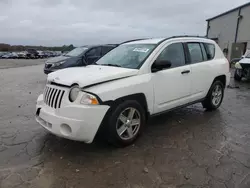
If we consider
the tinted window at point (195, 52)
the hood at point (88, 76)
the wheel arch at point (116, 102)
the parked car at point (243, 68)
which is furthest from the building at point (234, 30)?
the hood at point (88, 76)

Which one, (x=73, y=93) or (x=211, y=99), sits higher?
(x=73, y=93)

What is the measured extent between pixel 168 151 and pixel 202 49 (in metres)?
2.66

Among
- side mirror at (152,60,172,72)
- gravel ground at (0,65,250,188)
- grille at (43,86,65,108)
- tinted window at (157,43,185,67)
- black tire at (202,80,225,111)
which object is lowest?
gravel ground at (0,65,250,188)

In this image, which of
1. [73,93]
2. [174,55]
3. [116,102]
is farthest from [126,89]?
[174,55]

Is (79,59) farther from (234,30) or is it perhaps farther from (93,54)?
(234,30)

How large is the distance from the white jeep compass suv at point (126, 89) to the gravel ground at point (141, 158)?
0.36 meters

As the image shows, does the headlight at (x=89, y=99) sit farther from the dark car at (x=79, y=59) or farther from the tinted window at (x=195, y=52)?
the dark car at (x=79, y=59)

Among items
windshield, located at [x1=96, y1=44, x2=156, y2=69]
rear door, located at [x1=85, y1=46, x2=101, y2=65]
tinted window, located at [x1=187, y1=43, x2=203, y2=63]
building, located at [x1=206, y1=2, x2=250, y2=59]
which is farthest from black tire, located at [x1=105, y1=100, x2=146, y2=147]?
building, located at [x1=206, y1=2, x2=250, y2=59]

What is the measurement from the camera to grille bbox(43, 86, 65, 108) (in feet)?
10.5

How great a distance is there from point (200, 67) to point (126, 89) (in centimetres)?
210

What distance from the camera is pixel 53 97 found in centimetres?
330

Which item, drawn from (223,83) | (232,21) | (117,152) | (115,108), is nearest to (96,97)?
(115,108)

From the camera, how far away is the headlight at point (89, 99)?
3.02 metres

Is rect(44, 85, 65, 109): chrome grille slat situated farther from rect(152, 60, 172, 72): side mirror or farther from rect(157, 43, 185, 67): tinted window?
rect(157, 43, 185, 67): tinted window
